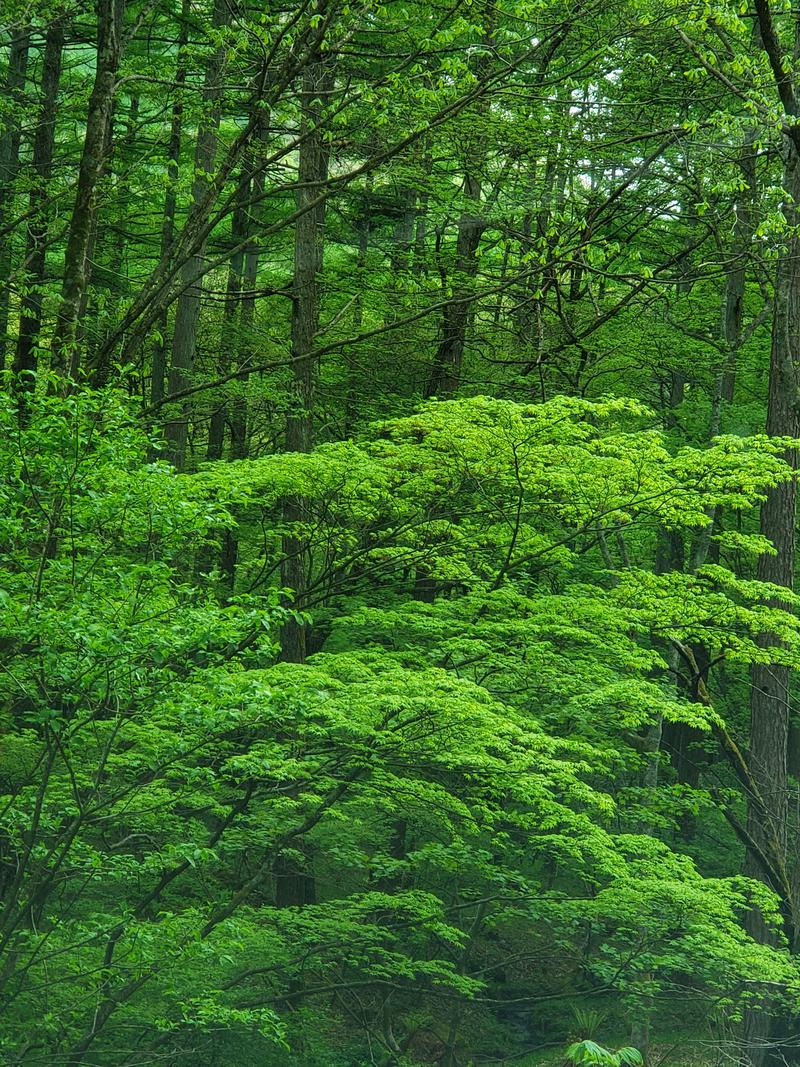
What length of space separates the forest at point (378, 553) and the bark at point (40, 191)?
6.0 inches

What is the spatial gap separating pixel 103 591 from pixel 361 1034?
30.6ft

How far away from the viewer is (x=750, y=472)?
26.0 ft

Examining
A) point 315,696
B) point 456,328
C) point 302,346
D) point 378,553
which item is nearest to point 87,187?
point 315,696

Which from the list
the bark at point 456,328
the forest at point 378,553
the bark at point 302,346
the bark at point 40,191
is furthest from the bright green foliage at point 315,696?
the bark at point 456,328

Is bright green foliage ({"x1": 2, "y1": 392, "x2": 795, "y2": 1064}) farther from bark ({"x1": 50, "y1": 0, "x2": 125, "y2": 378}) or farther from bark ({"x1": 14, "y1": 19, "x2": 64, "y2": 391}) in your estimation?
bark ({"x1": 14, "y1": 19, "x2": 64, "y2": 391})

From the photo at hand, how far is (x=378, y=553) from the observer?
8.92 m

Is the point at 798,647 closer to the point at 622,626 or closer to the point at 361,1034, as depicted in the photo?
the point at 622,626

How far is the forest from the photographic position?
19.1 ft

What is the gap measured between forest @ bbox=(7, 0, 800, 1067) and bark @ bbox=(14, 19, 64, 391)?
15cm

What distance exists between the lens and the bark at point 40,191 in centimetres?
871

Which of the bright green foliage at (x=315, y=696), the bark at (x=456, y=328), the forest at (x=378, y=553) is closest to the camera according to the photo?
the bright green foliage at (x=315, y=696)

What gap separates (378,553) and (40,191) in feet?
15.0

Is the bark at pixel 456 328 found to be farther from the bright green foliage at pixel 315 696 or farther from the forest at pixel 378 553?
the bright green foliage at pixel 315 696

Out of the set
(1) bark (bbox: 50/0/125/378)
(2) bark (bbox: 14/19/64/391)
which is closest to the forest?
(1) bark (bbox: 50/0/125/378)
